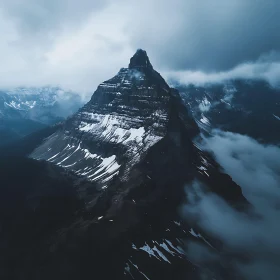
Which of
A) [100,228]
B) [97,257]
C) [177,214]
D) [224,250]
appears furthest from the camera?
[177,214]

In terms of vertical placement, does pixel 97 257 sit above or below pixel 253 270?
below

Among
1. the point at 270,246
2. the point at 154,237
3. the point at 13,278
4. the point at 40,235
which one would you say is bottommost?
the point at 13,278

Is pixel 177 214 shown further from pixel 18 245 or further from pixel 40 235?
pixel 18 245

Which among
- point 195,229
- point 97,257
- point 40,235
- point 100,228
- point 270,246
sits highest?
point 270,246

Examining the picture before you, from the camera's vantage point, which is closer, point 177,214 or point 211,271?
point 211,271

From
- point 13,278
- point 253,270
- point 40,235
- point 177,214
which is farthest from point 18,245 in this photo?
point 253,270

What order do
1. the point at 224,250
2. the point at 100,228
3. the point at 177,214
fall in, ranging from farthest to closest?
the point at 177,214 < the point at 224,250 < the point at 100,228

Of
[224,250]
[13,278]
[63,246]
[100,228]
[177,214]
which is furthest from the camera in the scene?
[177,214]

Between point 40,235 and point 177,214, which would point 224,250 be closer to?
point 177,214

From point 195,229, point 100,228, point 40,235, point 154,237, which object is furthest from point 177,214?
point 40,235
